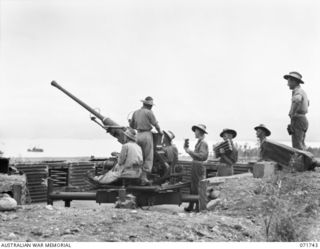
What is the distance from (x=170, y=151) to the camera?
38.7 feet

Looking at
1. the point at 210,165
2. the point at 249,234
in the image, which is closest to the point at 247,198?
the point at 249,234

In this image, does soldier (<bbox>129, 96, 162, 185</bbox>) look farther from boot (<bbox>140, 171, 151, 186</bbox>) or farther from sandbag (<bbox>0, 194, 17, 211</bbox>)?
sandbag (<bbox>0, 194, 17, 211</bbox>)

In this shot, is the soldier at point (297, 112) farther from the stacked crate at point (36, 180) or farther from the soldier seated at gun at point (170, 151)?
the stacked crate at point (36, 180)

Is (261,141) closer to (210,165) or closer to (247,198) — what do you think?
(247,198)

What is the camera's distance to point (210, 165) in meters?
13.8

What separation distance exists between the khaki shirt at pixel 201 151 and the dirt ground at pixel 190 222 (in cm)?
292

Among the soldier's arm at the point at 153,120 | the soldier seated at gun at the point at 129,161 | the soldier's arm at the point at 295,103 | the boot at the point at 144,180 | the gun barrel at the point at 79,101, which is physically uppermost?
the gun barrel at the point at 79,101

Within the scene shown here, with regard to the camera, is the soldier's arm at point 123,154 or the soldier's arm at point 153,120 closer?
the soldier's arm at point 123,154

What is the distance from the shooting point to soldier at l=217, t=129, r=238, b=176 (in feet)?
33.4

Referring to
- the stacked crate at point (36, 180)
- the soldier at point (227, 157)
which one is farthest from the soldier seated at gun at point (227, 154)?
the stacked crate at point (36, 180)

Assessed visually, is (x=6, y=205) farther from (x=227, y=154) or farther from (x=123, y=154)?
(x=227, y=154)

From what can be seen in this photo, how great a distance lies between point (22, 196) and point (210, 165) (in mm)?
5602

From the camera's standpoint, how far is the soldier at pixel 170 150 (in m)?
11.7

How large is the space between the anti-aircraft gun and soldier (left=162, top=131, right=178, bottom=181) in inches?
5.6
